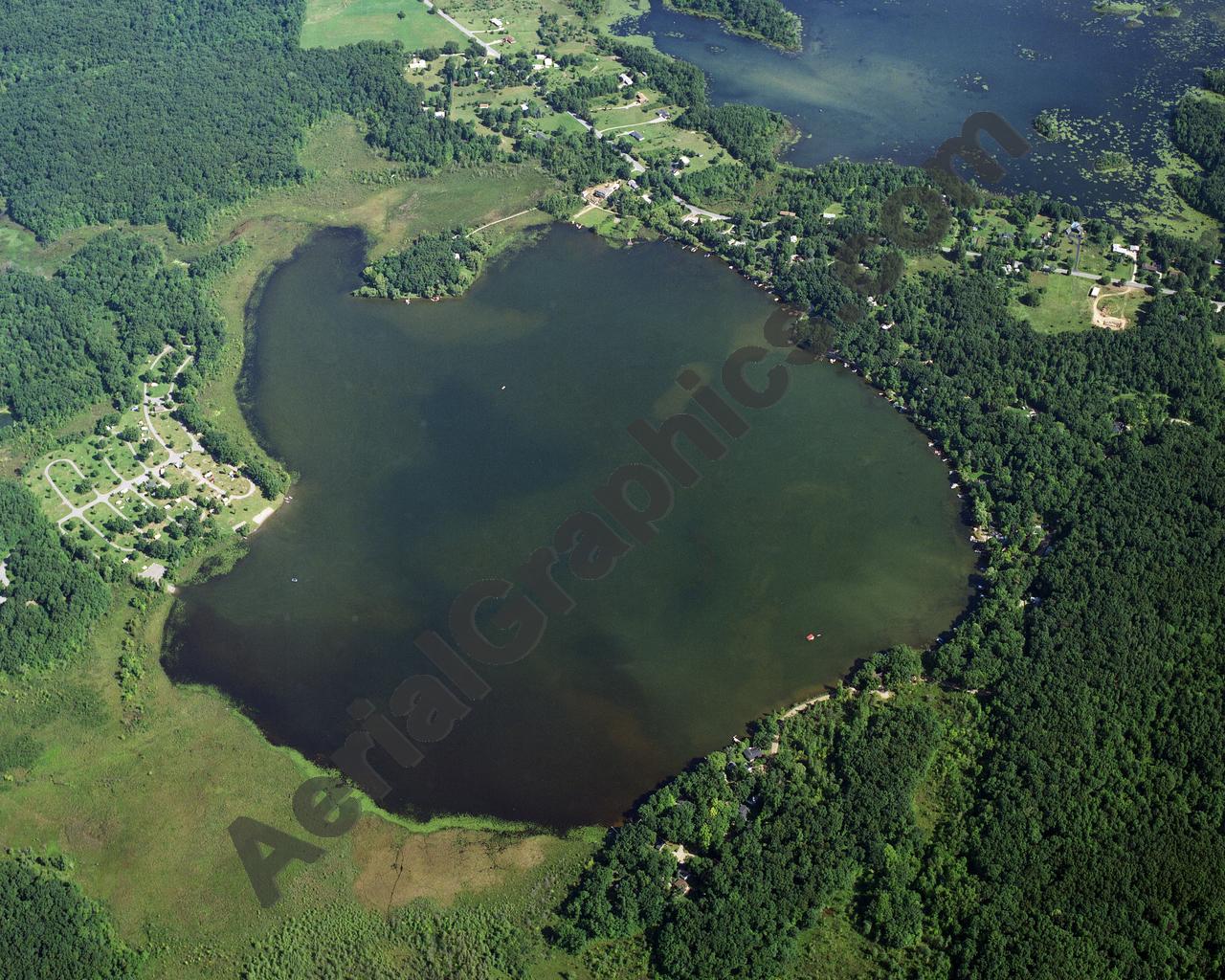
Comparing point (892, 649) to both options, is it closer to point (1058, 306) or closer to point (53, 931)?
point (1058, 306)

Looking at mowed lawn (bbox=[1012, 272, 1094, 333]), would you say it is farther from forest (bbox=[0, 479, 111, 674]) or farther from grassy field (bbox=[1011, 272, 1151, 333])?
forest (bbox=[0, 479, 111, 674])

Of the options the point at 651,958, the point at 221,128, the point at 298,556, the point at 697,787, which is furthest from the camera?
the point at 221,128

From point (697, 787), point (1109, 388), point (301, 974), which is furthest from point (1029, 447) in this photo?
point (301, 974)

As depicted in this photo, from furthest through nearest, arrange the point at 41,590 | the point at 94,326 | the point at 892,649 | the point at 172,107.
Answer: the point at 172,107, the point at 94,326, the point at 41,590, the point at 892,649

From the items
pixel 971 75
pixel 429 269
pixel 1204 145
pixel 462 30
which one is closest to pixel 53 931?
pixel 429 269

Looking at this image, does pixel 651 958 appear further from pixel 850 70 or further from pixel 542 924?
pixel 850 70

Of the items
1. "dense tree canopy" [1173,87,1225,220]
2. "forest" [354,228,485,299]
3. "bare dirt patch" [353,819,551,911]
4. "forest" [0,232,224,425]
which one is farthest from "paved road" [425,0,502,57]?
"bare dirt patch" [353,819,551,911]

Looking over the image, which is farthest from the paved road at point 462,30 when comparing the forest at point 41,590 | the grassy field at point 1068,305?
the forest at point 41,590

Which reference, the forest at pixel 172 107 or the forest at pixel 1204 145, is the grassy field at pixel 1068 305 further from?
the forest at pixel 172 107
